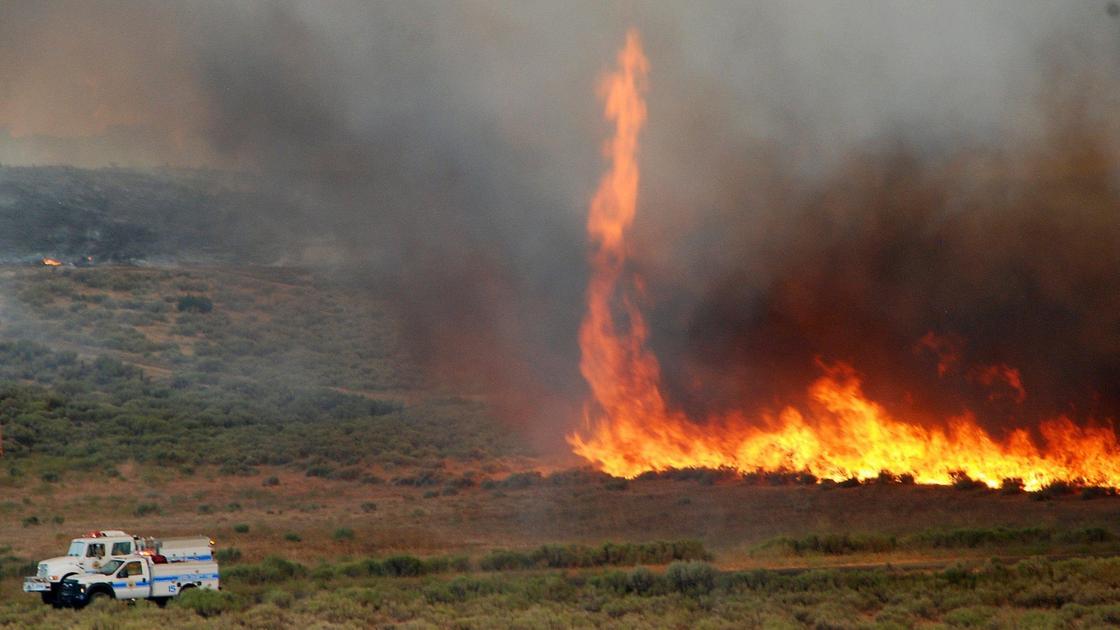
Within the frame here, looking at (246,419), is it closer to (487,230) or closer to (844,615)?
(487,230)

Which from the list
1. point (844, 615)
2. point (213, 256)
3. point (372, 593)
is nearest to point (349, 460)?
point (372, 593)

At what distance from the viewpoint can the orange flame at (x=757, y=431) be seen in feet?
143

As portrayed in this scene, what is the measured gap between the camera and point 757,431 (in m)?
47.3

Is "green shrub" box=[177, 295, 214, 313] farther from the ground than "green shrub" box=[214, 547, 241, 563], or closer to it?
farther from the ground

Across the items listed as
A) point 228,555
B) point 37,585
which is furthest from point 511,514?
point 37,585

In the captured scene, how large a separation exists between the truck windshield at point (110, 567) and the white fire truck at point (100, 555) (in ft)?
0.19

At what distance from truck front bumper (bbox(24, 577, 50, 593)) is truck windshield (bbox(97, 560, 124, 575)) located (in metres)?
1.14

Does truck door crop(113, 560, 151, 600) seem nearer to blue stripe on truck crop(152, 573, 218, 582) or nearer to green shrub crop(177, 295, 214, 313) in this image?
blue stripe on truck crop(152, 573, 218, 582)

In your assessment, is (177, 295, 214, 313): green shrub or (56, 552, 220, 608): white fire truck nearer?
(56, 552, 220, 608): white fire truck

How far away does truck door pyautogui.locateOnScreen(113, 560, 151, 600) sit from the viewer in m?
29.7

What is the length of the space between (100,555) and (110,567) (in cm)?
51

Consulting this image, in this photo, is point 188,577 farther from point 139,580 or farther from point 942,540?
point 942,540

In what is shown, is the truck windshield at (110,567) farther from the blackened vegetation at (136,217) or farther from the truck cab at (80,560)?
the blackened vegetation at (136,217)

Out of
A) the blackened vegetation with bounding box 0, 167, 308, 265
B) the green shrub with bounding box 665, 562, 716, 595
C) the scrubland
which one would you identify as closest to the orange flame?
the scrubland
